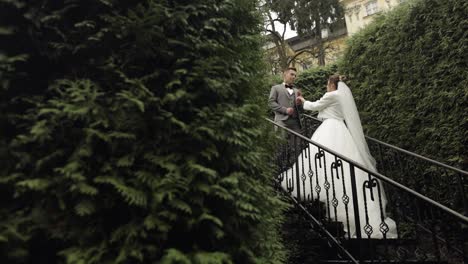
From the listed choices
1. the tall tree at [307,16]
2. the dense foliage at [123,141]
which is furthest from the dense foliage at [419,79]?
the tall tree at [307,16]

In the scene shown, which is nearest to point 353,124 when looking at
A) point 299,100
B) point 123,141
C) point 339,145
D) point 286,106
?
point 339,145

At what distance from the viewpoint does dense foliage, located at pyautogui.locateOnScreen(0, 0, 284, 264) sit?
1.46m

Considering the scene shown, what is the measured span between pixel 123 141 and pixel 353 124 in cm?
400

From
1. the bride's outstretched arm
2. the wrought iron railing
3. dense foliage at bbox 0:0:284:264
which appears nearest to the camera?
dense foliage at bbox 0:0:284:264

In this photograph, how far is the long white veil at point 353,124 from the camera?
482cm

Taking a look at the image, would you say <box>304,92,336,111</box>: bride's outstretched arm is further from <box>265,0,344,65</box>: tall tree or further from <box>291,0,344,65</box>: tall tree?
<box>291,0,344,65</box>: tall tree

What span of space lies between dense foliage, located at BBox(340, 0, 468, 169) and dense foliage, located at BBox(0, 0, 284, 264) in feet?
13.2

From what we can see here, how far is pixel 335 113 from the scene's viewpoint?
522cm

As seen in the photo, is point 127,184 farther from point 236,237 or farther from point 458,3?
point 458,3

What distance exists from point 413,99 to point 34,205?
17.9 feet

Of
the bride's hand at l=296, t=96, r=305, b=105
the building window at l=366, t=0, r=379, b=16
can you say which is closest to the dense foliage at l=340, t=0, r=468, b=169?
the bride's hand at l=296, t=96, r=305, b=105

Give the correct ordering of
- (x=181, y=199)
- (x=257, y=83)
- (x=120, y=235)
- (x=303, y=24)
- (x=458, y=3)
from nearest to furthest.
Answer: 1. (x=120, y=235)
2. (x=181, y=199)
3. (x=257, y=83)
4. (x=458, y=3)
5. (x=303, y=24)

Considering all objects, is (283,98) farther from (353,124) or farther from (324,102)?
(353,124)

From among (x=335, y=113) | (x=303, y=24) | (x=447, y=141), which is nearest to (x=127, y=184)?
(x=335, y=113)
